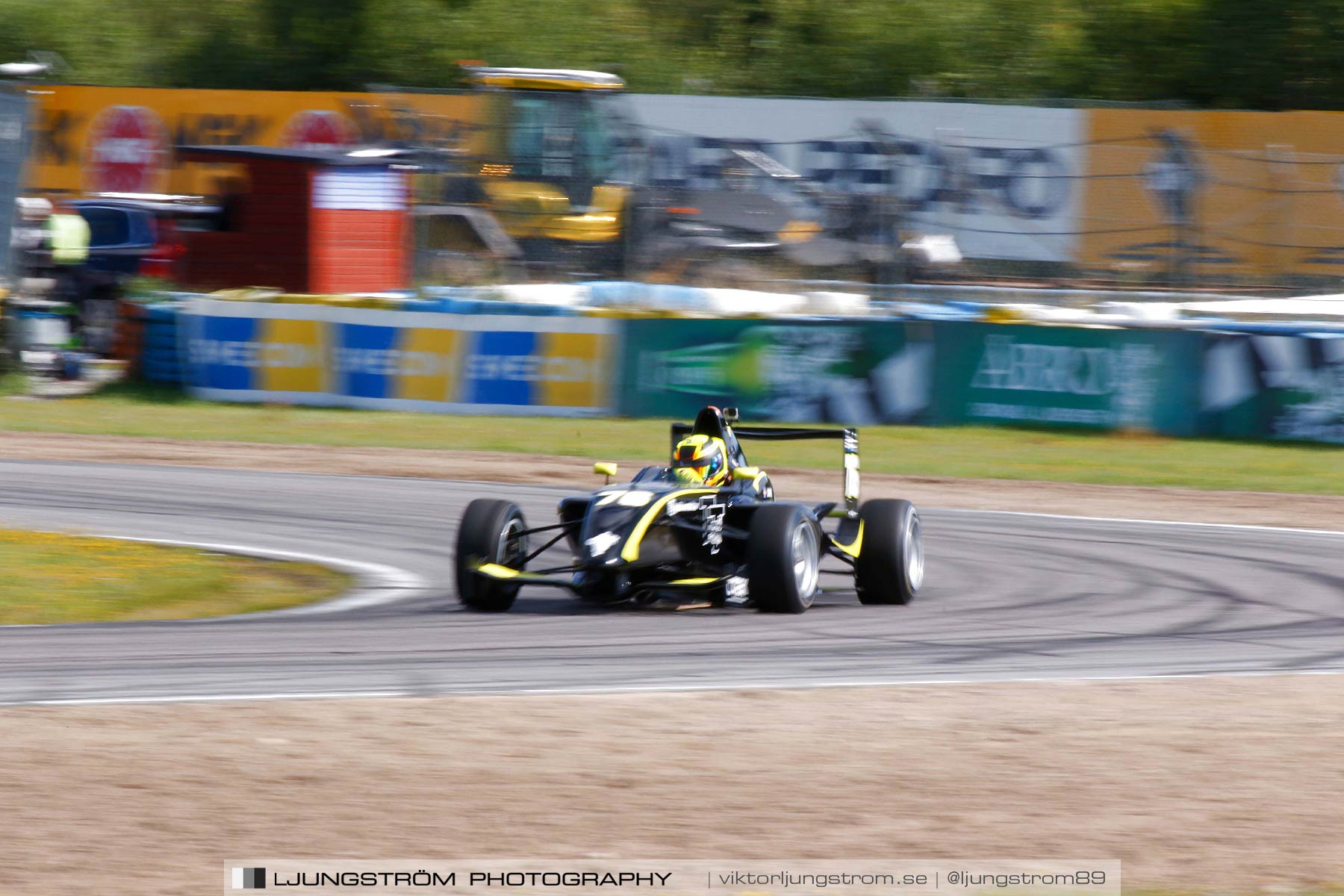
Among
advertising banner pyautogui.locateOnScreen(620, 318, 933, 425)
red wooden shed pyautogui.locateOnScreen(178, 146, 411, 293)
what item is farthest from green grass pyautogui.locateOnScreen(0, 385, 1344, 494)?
red wooden shed pyautogui.locateOnScreen(178, 146, 411, 293)

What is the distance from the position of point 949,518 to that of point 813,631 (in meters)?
5.30

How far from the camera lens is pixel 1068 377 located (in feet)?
60.8

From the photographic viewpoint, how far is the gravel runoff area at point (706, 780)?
5.00 metres

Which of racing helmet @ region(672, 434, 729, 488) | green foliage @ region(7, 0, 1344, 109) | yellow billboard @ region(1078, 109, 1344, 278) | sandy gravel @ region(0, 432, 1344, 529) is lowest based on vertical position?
sandy gravel @ region(0, 432, 1344, 529)

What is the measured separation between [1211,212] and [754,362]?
20.4ft

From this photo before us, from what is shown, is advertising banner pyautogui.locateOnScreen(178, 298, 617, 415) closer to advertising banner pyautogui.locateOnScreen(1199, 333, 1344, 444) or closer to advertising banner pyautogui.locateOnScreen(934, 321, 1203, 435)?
advertising banner pyautogui.locateOnScreen(934, 321, 1203, 435)

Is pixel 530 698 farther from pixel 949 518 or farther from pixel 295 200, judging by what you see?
pixel 295 200

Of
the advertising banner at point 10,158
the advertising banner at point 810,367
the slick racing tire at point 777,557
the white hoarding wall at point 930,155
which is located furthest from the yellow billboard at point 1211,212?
the advertising banner at point 10,158

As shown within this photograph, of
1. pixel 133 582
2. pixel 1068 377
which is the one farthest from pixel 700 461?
pixel 1068 377

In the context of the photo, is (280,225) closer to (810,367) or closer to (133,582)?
(810,367)

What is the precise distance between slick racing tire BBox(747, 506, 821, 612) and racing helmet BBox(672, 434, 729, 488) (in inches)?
23.3

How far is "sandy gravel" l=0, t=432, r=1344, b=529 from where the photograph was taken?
14.6 meters

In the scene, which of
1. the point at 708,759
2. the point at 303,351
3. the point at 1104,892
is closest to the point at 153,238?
the point at 303,351

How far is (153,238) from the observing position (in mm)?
24453
